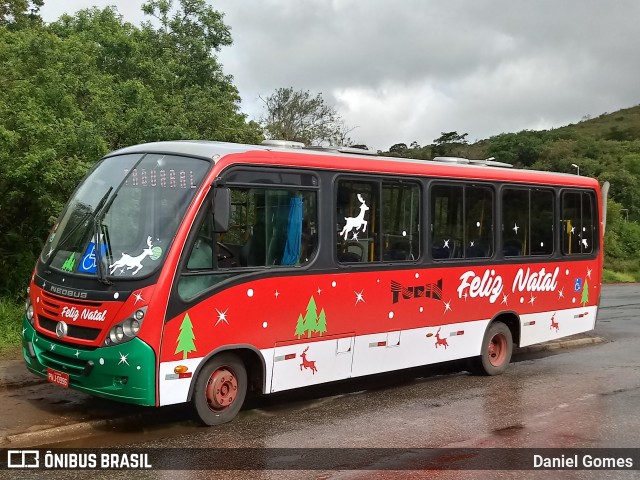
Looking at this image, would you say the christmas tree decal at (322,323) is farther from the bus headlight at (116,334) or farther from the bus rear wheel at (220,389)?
the bus headlight at (116,334)

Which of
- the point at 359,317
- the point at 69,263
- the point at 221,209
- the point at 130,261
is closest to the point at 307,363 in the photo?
the point at 359,317

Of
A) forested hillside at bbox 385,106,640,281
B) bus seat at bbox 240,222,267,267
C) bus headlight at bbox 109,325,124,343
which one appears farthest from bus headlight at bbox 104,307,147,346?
forested hillside at bbox 385,106,640,281

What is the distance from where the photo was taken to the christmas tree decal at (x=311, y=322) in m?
8.48

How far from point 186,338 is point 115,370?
72cm

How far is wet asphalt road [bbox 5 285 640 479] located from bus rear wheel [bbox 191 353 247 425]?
16cm

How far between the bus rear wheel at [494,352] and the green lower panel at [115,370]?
5.67 metres

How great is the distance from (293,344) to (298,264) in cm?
89

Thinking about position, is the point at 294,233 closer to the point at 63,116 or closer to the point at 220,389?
the point at 220,389

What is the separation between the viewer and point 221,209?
7.50 m

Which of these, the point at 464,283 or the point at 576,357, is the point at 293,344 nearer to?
the point at 464,283

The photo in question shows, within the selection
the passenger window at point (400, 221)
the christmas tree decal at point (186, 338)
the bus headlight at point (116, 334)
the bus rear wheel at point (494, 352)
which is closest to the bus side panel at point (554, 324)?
the bus rear wheel at point (494, 352)

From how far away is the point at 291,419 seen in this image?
27.7 ft

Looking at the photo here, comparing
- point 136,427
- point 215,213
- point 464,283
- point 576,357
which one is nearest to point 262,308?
point 215,213

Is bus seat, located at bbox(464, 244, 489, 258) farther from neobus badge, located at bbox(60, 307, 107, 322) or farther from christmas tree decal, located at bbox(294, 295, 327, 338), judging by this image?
neobus badge, located at bbox(60, 307, 107, 322)
